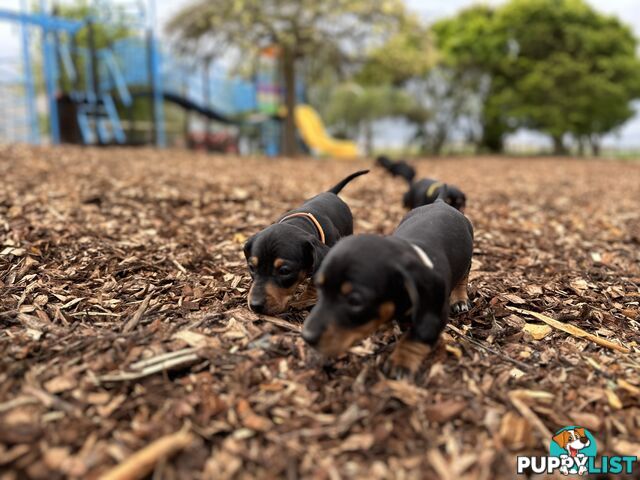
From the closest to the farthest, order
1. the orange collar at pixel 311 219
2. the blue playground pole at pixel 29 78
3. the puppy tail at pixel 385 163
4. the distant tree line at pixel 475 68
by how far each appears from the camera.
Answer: the orange collar at pixel 311 219 < the puppy tail at pixel 385 163 < the blue playground pole at pixel 29 78 < the distant tree line at pixel 475 68

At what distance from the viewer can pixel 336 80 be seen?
59.8 feet

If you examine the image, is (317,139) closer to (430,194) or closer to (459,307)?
(430,194)

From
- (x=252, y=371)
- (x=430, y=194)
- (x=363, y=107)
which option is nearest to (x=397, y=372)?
(x=252, y=371)

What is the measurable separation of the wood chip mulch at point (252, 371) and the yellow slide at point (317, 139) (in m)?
16.2

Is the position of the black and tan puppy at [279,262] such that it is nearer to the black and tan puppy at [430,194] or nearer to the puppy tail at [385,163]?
the black and tan puppy at [430,194]

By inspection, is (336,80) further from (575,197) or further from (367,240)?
(367,240)

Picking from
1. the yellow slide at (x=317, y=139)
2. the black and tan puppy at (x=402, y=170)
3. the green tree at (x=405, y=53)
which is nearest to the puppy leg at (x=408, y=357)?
the black and tan puppy at (x=402, y=170)

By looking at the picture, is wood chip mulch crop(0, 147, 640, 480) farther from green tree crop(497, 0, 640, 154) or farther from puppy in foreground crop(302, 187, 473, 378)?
green tree crop(497, 0, 640, 154)

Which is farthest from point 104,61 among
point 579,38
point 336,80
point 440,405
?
point 579,38

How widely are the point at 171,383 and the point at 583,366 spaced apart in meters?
2.09

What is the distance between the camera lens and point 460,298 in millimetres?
3373

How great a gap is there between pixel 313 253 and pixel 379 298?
95 centimetres

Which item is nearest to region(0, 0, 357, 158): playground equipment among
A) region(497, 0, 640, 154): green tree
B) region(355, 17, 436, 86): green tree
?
region(355, 17, 436, 86): green tree

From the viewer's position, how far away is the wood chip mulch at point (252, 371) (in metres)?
2.04
